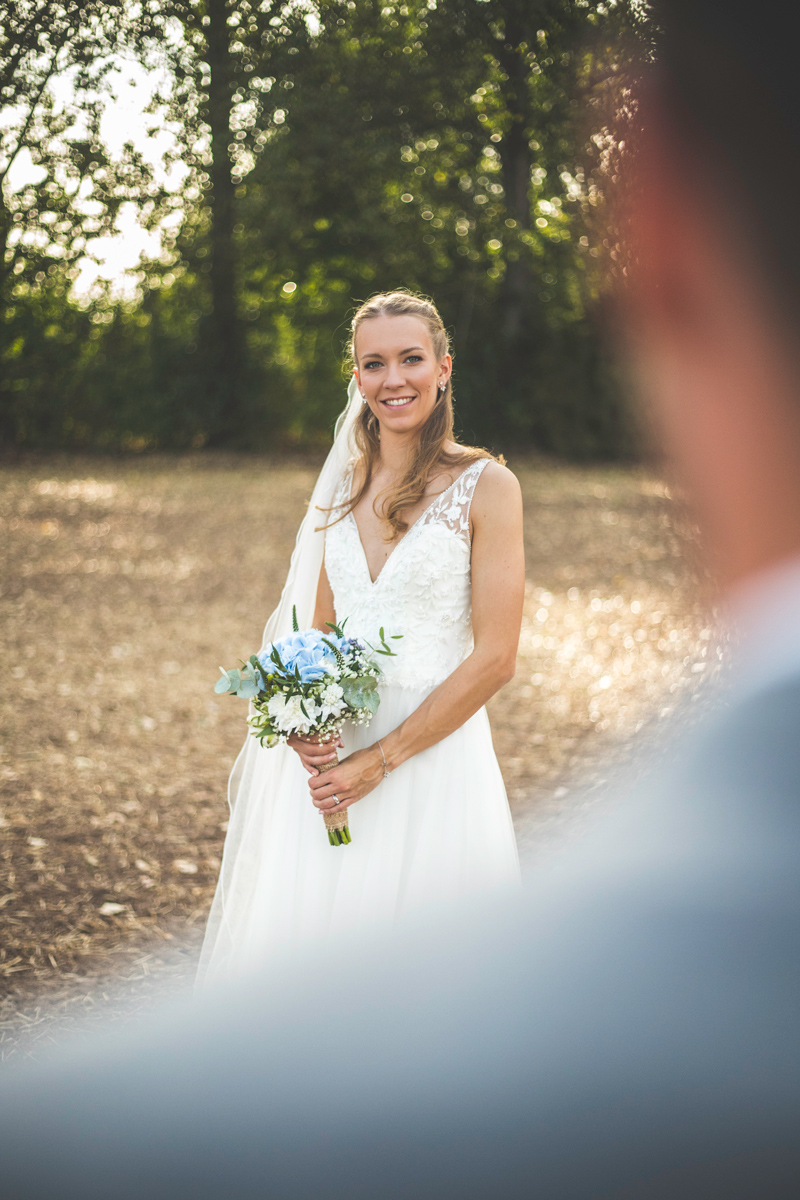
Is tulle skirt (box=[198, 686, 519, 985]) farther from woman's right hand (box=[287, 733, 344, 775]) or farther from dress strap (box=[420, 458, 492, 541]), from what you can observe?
dress strap (box=[420, 458, 492, 541])

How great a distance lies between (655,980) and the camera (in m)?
0.85

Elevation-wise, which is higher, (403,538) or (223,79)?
(223,79)

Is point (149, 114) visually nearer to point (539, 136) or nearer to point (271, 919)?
point (539, 136)

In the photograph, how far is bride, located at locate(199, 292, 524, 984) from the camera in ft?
6.71

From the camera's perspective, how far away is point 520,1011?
906 mm

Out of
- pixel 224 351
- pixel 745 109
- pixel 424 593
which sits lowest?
pixel 424 593

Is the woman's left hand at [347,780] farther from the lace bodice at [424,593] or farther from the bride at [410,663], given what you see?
the lace bodice at [424,593]

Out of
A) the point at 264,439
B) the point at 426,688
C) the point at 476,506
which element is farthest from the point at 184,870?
the point at 264,439

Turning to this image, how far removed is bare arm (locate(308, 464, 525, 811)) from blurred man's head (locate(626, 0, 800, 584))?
1133 millimetres

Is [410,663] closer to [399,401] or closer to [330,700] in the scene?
[330,700]

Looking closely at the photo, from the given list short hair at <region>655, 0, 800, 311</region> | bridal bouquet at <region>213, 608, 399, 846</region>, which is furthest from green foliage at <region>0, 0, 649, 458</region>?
bridal bouquet at <region>213, 608, 399, 846</region>

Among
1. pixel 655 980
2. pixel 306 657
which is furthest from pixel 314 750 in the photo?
pixel 655 980

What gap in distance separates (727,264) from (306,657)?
132cm

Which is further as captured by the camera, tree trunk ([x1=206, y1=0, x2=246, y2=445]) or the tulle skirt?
tree trunk ([x1=206, y1=0, x2=246, y2=445])
